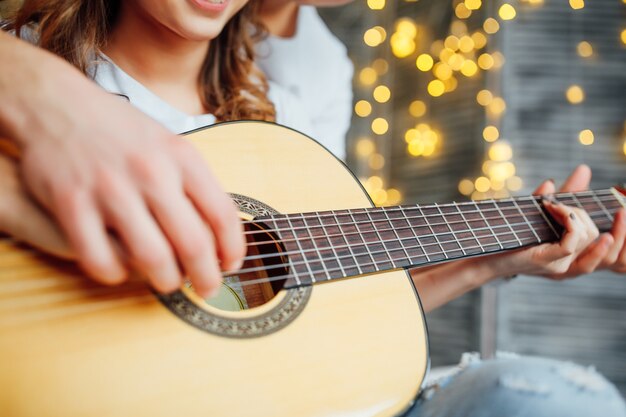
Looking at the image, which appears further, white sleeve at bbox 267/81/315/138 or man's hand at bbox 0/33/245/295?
white sleeve at bbox 267/81/315/138

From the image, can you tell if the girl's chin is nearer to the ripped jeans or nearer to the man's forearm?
the man's forearm

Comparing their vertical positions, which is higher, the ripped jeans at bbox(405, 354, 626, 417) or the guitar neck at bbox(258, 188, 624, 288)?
the guitar neck at bbox(258, 188, 624, 288)

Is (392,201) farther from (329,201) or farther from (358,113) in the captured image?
(329,201)

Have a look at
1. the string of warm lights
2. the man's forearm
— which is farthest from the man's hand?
the string of warm lights

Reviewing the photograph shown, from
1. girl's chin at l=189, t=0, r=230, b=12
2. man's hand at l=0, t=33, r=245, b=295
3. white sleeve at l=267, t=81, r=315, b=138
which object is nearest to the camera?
man's hand at l=0, t=33, r=245, b=295

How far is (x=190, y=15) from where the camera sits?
29.7 inches

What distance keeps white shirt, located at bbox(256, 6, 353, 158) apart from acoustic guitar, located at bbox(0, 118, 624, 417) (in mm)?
477

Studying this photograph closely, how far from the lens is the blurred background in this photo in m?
1.91

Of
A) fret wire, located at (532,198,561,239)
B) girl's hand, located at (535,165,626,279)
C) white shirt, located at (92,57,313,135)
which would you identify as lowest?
girl's hand, located at (535,165,626,279)

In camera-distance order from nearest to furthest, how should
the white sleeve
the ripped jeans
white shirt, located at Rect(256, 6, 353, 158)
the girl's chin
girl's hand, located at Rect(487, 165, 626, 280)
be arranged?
1. the ripped jeans
2. the girl's chin
3. girl's hand, located at Rect(487, 165, 626, 280)
4. the white sleeve
5. white shirt, located at Rect(256, 6, 353, 158)

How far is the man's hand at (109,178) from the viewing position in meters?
0.37

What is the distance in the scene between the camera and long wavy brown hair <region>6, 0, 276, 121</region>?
2.61 ft

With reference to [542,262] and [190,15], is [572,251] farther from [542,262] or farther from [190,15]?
[190,15]

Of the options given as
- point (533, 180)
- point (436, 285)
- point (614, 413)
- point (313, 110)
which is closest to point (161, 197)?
point (614, 413)
